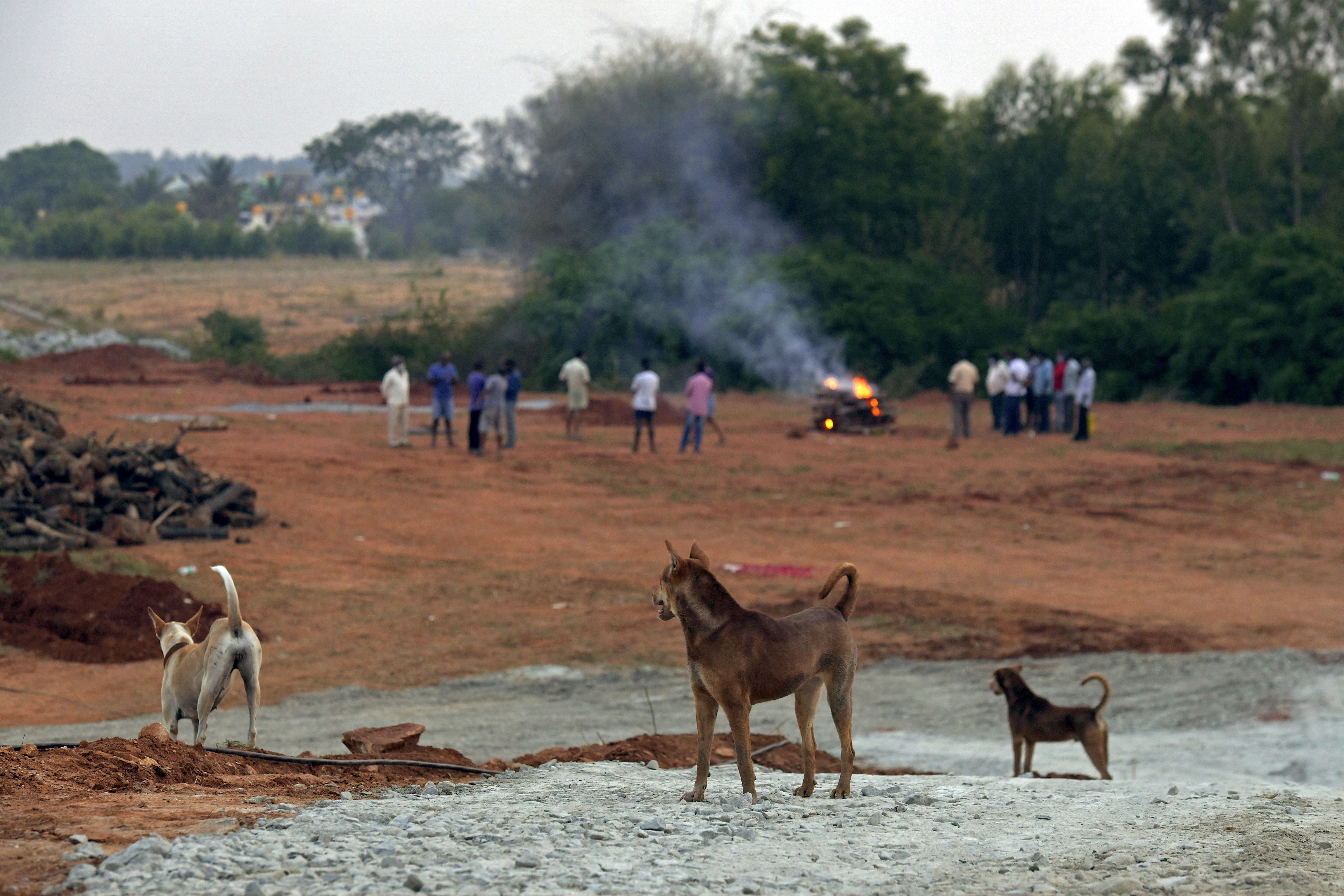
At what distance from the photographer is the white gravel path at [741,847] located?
4602mm

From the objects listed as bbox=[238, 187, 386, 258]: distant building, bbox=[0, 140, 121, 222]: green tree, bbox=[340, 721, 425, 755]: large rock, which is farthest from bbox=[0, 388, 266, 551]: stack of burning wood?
bbox=[0, 140, 121, 222]: green tree

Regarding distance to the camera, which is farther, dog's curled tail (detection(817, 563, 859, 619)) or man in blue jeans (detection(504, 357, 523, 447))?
man in blue jeans (detection(504, 357, 523, 447))

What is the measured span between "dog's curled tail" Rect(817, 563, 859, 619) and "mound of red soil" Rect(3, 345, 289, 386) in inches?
1450

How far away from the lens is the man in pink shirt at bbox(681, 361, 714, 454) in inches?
1019

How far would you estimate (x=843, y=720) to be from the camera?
612cm

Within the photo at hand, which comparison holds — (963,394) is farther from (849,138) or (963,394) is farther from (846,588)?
(846,588)

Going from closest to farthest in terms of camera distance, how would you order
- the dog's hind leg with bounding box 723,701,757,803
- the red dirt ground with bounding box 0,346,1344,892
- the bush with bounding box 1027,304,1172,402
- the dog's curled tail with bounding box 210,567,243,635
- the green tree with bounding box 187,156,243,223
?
the dog's hind leg with bounding box 723,701,757,803 → the dog's curled tail with bounding box 210,567,243,635 → the red dirt ground with bounding box 0,346,1344,892 → the bush with bounding box 1027,304,1172,402 → the green tree with bounding box 187,156,243,223

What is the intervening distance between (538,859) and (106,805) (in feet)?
6.51

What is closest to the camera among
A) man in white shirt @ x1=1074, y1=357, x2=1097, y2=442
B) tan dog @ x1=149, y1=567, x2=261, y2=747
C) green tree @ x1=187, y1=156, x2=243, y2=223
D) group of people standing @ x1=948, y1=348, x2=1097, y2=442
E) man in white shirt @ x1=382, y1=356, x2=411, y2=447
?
tan dog @ x1=149, y1=567, x2=261, y2=747

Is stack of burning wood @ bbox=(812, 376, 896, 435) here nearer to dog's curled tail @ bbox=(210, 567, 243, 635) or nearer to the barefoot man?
the barefoot man

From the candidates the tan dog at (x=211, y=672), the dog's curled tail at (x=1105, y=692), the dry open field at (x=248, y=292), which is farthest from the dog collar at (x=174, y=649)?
the dry open field at (x=248, y=292)

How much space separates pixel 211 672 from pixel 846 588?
12.0 ft

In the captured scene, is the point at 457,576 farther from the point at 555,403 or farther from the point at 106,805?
the point at 555,403

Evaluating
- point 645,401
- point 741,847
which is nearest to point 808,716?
point 741,847
